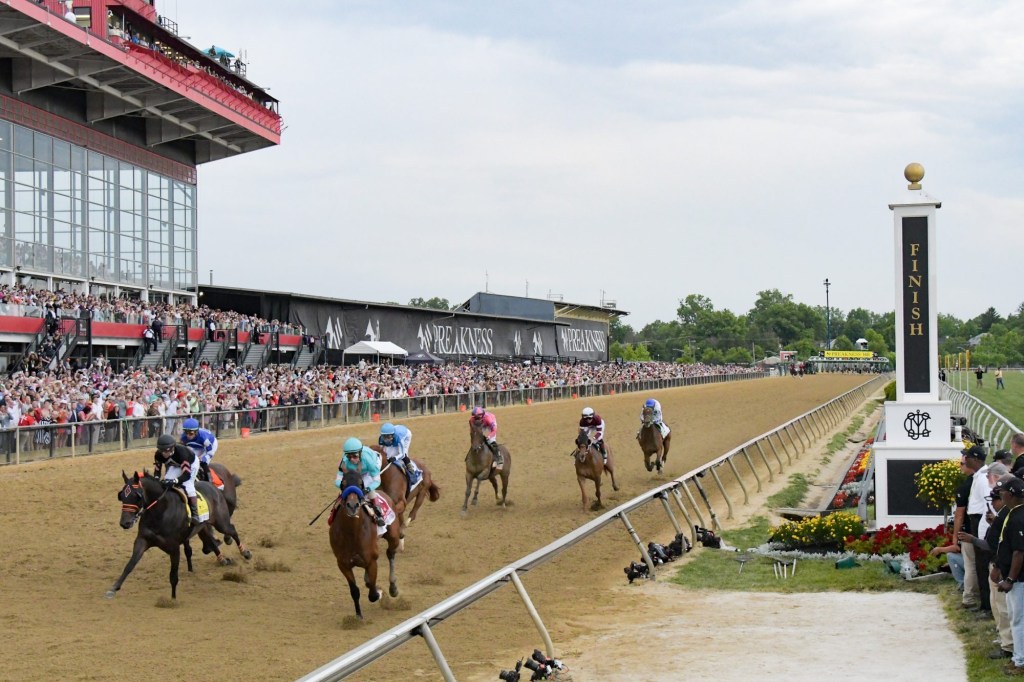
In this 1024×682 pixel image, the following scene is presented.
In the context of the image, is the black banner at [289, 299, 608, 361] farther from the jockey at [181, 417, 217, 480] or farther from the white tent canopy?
the jockey at [181, 417, 217, 480]

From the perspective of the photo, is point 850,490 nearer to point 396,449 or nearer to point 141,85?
point 396,449

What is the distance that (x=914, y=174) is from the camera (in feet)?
39.8

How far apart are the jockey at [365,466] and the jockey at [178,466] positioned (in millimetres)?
1550

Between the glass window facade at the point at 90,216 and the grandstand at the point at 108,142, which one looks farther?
the glass window facade at the point at 90,216

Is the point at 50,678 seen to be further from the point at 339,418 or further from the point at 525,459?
the point at 339,418

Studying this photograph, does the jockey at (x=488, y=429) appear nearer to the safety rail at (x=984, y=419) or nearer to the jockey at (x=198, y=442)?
the jockey at (x=198, y=442)

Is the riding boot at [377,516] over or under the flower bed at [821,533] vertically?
over

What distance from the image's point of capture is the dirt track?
722 cm

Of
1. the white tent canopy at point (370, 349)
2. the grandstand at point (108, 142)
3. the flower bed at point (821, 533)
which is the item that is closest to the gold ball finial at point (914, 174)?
the flower bed at point (821, 533)

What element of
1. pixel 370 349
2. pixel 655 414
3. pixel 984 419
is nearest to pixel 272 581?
pixel 655 414

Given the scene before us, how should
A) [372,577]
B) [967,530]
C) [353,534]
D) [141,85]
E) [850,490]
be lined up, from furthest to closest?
[141,85] < [850,490] < [372,577] < [353,534] < [967,530]

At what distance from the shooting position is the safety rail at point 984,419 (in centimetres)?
1555

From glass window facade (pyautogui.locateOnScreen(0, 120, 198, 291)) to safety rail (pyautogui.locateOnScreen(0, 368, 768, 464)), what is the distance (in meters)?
4.56

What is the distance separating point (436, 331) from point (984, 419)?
105ft
